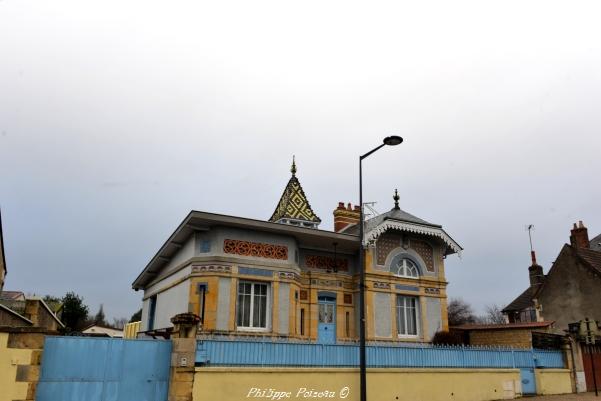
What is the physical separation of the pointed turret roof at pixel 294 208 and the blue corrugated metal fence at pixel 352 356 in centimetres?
985

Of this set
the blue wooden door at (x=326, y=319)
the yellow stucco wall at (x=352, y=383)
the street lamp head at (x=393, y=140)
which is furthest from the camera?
the blue wooden door at (x=326, y=319)

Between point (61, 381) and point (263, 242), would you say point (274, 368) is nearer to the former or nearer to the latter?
point (61, 381)

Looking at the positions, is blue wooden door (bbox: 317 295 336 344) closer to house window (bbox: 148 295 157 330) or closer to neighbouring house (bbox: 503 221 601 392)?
house window (bbox: 148 295 157 330)

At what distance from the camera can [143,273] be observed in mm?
25109

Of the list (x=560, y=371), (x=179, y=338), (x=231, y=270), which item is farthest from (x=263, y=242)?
(x=560, y=371)

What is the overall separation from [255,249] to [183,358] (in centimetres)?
714

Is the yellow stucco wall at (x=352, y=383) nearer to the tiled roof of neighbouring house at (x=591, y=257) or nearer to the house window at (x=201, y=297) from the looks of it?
the house window at (x=201, y=297)

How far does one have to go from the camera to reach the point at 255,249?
18172mm

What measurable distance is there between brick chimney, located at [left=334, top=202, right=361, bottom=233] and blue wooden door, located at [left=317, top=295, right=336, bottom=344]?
4661mm

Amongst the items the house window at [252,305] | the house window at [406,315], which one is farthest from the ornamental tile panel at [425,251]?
the house window at [252,305]

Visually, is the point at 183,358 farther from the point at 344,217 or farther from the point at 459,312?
the point at 459,312

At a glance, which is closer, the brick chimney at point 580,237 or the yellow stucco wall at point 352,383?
the yellow stucco wall at point 352,383

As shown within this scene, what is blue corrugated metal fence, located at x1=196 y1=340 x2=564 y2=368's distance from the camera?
12016 mm

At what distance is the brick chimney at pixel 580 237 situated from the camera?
32469mm
